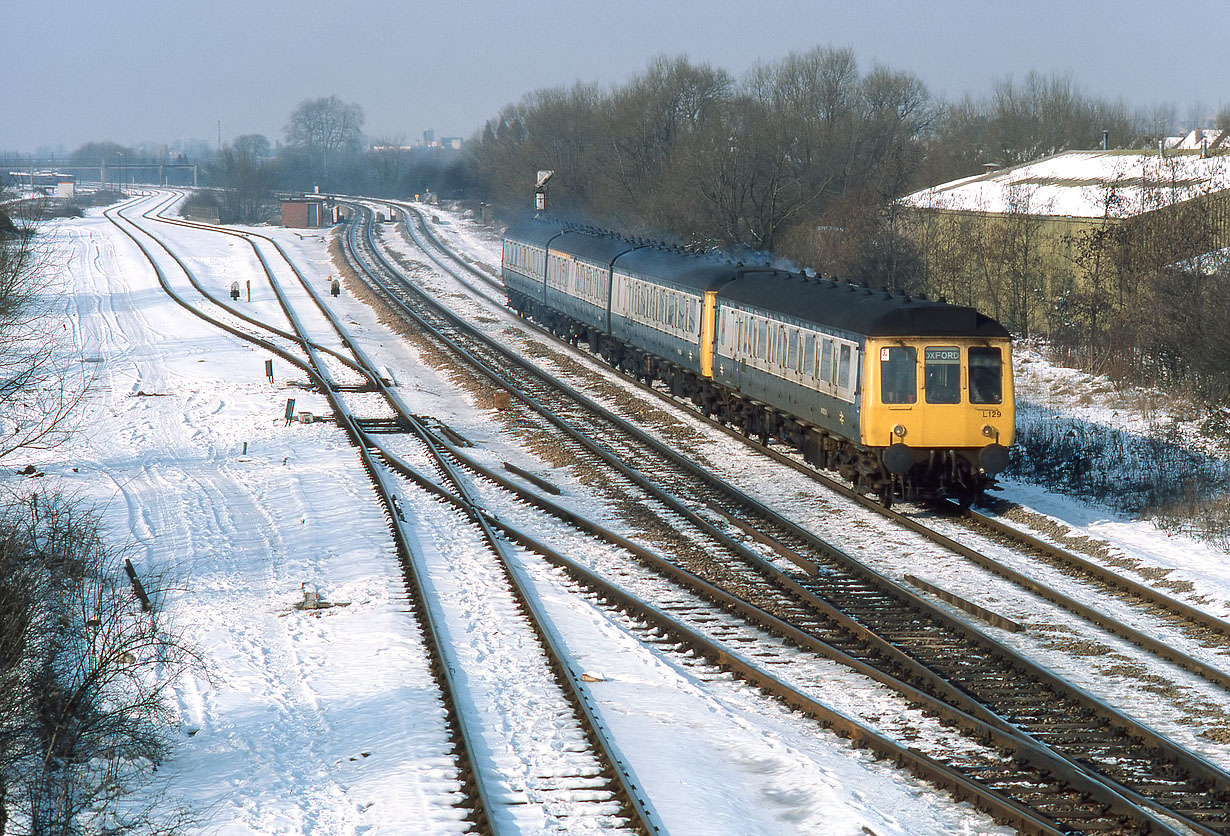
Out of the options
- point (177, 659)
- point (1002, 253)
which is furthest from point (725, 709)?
point (1002, 253)

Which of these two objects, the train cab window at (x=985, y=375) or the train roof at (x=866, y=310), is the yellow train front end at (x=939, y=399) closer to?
the train cab window at (x=985, y=375)

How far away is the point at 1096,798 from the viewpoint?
345 inches

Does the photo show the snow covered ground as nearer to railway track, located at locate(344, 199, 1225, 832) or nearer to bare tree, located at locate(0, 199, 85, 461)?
bare tree, located at locate(0, 199, 85, 461)

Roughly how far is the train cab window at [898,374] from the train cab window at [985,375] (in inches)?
31.5

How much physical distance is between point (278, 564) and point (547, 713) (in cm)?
621

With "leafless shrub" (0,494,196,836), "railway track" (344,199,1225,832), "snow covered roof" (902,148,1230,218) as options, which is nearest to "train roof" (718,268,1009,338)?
"railway track" (344,199,1225,832)

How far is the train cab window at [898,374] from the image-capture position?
17500 mm

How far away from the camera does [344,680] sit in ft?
37.6

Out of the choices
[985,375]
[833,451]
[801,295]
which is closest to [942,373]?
[985,375]

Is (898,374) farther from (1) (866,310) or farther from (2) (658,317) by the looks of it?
(2) (658,317)

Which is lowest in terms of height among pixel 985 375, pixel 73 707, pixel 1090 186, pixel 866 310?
pixel 73 707

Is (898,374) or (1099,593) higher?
(898,374)

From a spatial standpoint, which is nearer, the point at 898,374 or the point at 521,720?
the point at 521,720

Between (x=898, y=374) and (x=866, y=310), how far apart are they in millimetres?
1173
